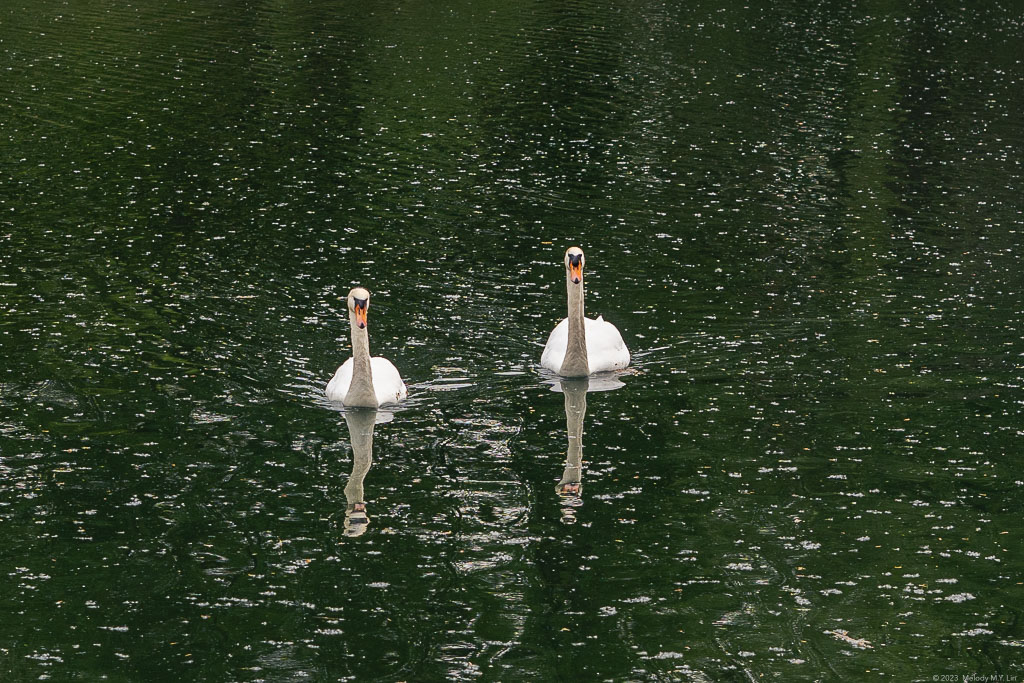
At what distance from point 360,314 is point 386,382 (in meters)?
0.96

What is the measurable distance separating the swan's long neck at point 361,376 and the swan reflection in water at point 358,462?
0.17 m

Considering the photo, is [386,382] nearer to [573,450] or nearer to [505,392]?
[505,392]

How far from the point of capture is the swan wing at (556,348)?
19.3 meters

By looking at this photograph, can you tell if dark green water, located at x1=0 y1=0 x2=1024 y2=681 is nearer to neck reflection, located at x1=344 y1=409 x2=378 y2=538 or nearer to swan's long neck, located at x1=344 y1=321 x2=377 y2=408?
neck reflection, located at x1=344 y1=409 x2=378 y2=538

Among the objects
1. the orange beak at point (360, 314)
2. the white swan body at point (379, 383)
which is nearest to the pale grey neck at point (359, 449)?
the white swan body at point (379, 383)

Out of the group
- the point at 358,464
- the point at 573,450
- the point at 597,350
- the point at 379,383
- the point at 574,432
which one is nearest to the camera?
the point at 358,464

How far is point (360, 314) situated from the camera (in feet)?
57.4

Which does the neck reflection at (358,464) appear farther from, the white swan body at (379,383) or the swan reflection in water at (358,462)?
the white swan body at (379,383)

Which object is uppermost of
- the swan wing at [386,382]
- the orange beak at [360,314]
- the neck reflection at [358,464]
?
the orange beak at [360,314]

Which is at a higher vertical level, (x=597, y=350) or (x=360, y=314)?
(x=360, y=314)

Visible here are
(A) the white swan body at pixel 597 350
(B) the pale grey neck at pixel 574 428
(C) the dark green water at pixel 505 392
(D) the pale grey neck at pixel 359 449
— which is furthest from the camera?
(A) the white swan body at pixel 597 350

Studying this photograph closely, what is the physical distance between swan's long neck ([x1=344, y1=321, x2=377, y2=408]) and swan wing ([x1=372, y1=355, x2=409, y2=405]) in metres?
0.18

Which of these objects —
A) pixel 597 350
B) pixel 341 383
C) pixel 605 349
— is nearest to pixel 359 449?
pixel 341 383

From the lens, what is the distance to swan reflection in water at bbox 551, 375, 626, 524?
15297 millimetres
